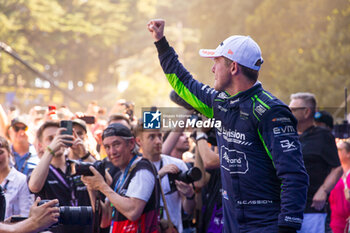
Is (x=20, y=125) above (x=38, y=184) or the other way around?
above

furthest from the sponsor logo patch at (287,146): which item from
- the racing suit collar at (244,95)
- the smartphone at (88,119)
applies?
the smartphone at (88,119)

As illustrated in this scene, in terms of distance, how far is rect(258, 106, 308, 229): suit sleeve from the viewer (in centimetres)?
297

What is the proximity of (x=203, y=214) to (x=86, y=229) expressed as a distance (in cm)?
Result: 134

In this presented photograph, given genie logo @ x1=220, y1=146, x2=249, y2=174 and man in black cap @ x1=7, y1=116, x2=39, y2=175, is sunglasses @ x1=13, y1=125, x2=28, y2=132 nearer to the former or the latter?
man in black cap @ x1=7, y1=116, x2=39, y2=175

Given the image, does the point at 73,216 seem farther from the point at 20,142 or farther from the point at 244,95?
the point at 20,142

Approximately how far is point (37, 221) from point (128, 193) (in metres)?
0.92

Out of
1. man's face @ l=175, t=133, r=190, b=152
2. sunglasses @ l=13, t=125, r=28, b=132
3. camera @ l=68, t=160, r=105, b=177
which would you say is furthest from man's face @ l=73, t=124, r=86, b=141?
camera @ l=68, t=160, r=105, b=177

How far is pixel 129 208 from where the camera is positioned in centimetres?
405

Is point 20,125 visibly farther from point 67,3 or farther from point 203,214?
point 67,3

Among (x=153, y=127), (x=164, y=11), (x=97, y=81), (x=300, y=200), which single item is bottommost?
(x=300, y=200)

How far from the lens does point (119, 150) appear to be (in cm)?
449

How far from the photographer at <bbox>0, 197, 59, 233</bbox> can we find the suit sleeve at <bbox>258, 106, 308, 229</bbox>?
152 centimetres

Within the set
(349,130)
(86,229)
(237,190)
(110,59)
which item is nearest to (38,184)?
(86,229)

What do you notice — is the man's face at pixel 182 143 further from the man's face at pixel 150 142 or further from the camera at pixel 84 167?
the camera at pixel 84 167
